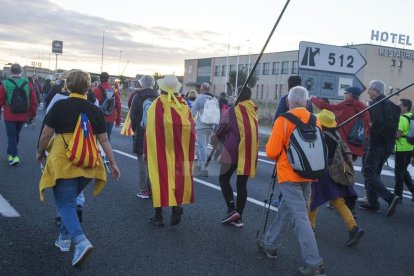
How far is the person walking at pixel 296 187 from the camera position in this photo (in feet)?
15.6

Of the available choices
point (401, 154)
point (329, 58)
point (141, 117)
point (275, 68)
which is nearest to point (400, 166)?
point (401, 154)

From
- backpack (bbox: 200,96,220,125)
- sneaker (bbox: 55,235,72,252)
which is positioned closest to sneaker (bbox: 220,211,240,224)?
sneaker (bbox: 55,235,72,252)

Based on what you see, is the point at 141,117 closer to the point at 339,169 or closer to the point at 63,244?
the point at 63,244

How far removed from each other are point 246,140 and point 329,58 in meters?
4.36

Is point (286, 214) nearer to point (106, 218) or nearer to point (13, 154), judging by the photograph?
point (106, 218)

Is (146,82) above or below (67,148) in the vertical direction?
above

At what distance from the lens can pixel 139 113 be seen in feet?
25.0

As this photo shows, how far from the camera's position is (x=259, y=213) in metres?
7.23

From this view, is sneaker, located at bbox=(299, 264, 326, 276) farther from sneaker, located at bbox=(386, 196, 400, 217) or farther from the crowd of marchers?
sneaker, located at bbox=(386, 196, 400, 217)

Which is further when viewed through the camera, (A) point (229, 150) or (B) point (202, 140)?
(B) point (202, 140)

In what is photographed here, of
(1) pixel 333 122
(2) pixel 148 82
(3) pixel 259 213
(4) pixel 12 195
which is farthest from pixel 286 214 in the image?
(4) pixel 12 195

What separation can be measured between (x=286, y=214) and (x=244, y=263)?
648 mm

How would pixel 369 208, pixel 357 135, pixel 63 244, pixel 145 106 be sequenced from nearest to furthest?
pixel 63 244, pixel 145 106, pixel 357 135, pixel 369 208

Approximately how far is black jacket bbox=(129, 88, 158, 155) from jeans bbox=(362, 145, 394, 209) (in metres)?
3.47
